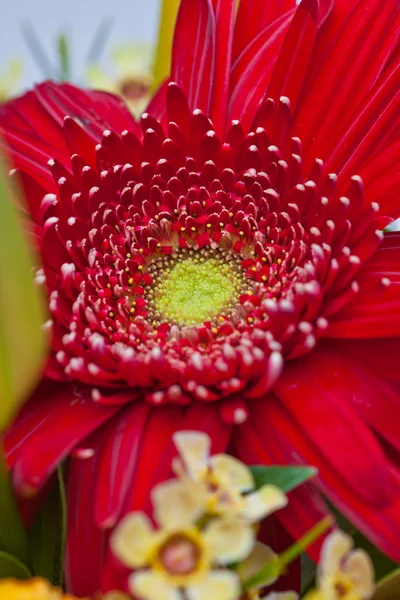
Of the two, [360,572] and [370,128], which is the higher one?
[370,128]

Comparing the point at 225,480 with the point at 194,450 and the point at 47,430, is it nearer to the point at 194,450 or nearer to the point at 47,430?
the point at 194,450

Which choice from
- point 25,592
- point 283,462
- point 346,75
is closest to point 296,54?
point 346,75

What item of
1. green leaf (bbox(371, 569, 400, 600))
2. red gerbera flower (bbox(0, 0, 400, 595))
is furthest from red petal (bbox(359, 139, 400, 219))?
green leaf (bbox(371, 569, 400, 600))

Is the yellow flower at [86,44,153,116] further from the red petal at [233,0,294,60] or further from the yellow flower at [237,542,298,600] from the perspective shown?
the yellow flower at [237,542,298,600]

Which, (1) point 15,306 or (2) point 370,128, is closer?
(1) point 15,306

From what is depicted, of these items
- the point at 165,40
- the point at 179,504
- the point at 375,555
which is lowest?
the point at 375,555

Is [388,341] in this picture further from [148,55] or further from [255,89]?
[148,55]

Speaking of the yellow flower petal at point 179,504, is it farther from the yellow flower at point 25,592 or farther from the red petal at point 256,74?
the red petal at point 256,74

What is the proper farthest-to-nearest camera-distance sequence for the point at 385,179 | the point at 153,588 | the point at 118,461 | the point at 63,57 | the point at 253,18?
the point at 63,57
the point at 253,18
the point at 385,179
the point at 118,461
the point at 153,588
